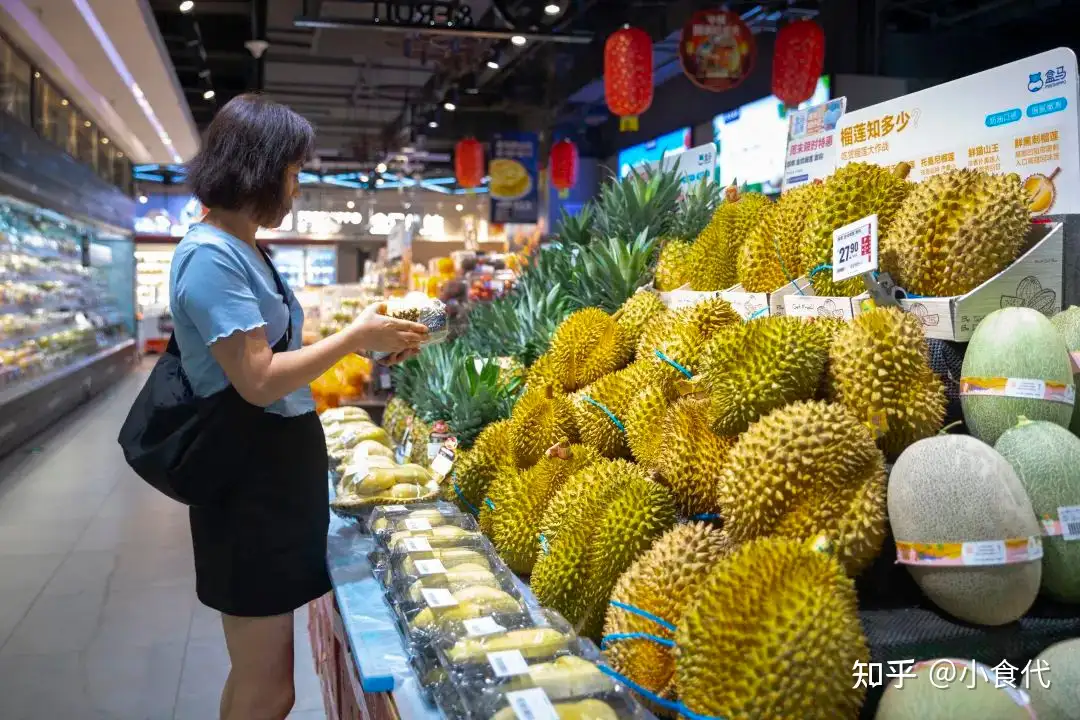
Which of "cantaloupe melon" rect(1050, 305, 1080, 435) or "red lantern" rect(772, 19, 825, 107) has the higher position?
"red lantern" rect(772, 19, 825, 107)

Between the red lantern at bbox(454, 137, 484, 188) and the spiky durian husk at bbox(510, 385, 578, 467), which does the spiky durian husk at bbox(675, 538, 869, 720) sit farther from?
the red lantern at bbox(454, 137, 484, 188)

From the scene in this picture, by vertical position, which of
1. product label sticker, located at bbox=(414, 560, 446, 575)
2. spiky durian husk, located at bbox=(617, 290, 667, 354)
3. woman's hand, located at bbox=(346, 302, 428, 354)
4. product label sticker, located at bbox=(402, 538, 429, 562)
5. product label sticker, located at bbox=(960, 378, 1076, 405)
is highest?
spiky durian husk, located at bbox=(617, 290, 667, 354)

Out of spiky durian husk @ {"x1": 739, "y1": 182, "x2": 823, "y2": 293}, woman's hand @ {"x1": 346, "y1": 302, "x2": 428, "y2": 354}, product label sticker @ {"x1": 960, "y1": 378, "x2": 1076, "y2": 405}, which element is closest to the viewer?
product label sticker @ {"x1": 960, "y1": 378, "x2": 1076, "y2": 405}

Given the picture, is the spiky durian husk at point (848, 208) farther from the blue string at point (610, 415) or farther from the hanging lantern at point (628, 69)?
the hanging lantern at point (628, 69)

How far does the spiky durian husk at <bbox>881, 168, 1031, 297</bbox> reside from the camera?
160 centimetres

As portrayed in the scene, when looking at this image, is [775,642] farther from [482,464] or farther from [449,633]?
[482,464]

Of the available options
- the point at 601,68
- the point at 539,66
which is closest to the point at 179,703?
the point at 601,68

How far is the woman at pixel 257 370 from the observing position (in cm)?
168

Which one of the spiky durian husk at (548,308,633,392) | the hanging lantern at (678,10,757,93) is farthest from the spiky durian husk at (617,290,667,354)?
the hanging lantern at (678,10,757,93)

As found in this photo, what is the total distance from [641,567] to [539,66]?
1421cm

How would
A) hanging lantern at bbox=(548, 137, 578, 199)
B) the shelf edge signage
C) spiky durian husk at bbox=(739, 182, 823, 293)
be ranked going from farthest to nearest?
1. the shelf edge signage
2. hanging lantern at bbox=(548, 137, 578, 199)
3. spiky durian husk at bbox=(739, 182, 823, 293)

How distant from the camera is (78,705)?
3146 mm

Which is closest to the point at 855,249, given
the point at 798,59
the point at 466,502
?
the point at 466,502

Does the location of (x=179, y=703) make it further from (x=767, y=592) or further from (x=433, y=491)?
(x=767, y=592)
